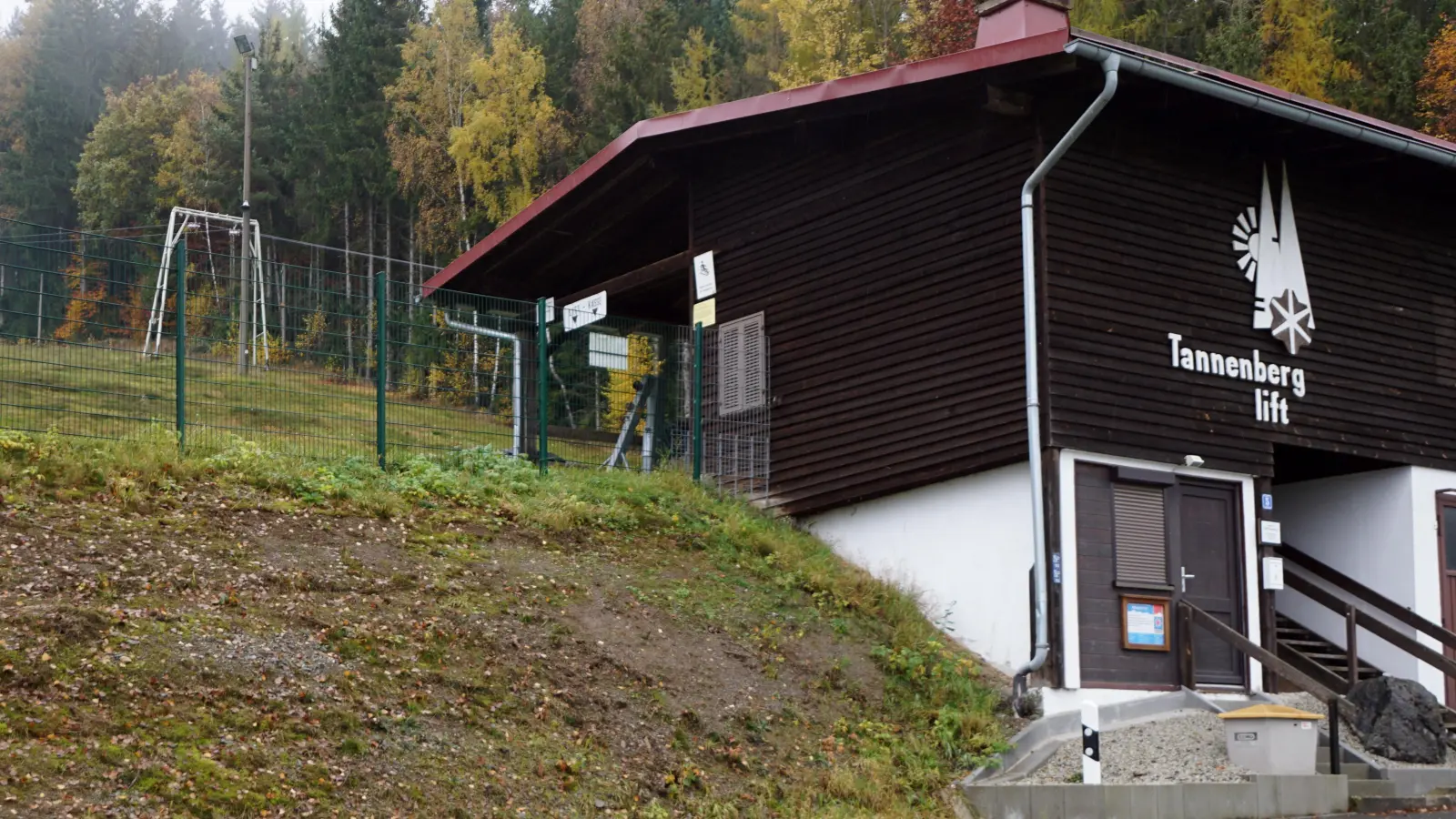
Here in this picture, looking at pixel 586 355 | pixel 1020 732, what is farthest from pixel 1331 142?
pixel 586 355

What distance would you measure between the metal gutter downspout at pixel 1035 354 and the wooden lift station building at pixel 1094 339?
0.03 m

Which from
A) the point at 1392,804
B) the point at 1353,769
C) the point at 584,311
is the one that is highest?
the point at 584,311

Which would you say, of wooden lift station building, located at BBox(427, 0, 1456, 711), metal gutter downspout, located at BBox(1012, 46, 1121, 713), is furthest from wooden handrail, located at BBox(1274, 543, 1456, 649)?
metal gutter downspout, located at BBox(1012, 46, 1121, 713)

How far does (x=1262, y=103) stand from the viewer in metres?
13.8

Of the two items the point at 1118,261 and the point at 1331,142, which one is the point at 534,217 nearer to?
the point at 1118,261

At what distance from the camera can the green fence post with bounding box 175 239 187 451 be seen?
12.8 metres

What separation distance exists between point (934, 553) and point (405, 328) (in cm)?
571

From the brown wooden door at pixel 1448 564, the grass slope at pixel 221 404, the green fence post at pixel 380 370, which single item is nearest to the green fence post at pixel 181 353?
the grass slope at pixel 221 404

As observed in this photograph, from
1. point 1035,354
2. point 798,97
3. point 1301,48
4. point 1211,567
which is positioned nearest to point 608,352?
point 798,97

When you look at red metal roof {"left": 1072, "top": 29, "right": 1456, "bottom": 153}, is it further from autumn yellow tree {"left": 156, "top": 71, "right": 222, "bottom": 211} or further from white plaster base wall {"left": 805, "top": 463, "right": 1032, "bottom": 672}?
autumn yellow tree {"left": 156, "top": 71, "right": 222, "bottom": 211}

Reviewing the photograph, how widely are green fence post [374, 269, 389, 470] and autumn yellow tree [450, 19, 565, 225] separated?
2534cm

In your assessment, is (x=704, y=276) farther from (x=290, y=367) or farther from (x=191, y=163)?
(x=191, y=163)

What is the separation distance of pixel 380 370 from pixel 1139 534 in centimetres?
736

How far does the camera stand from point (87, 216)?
5300 cm
